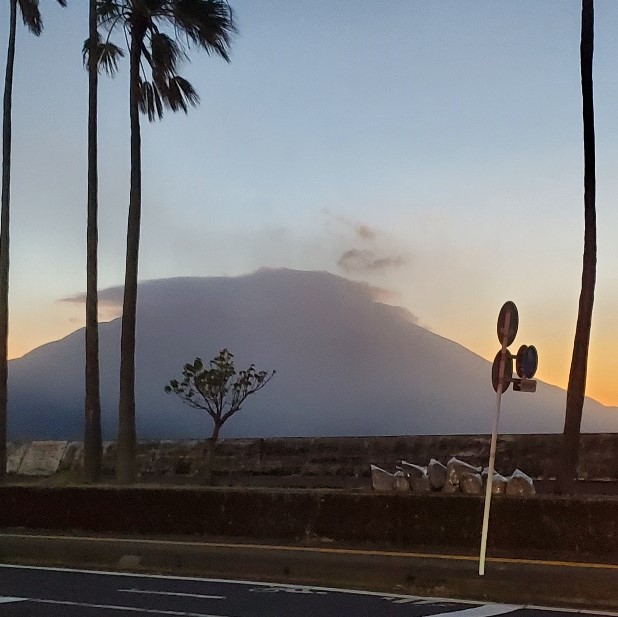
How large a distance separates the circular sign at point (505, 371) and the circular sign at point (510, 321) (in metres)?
0.19

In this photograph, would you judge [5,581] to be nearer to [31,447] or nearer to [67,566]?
[67,566]

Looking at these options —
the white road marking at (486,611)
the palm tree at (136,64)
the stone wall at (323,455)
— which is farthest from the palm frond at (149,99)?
the white road marking at (486,611)

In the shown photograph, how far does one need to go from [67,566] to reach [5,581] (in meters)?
1.93

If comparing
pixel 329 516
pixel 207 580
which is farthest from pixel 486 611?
pixel 329 516

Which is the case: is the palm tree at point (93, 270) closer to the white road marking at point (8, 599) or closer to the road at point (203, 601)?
the road at point (203, 601)

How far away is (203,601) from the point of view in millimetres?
11516

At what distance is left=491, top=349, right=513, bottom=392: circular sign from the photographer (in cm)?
1266

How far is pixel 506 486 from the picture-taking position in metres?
17.1

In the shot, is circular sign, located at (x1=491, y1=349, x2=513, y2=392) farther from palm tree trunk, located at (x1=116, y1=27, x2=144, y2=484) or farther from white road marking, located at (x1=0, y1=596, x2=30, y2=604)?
palm tree trunk, located at (x1=116, y1=27, x2=144, y2=484)

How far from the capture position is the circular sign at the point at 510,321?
41.9ft

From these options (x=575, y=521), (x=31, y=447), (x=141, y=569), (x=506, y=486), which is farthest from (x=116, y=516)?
(x=31, y=447)

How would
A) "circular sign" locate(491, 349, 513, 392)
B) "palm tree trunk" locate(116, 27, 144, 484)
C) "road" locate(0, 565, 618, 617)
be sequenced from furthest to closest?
"palm tree trunk" locate(116, 27, 144, 484) → "circular sign" locate(491, 349, 513, 392) → "road" locate(0, 565, 618, 617)

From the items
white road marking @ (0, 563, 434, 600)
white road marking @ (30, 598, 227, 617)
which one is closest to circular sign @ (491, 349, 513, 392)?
white road marking @ (0, 563, 434, 600)

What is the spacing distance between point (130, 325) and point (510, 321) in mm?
11806
